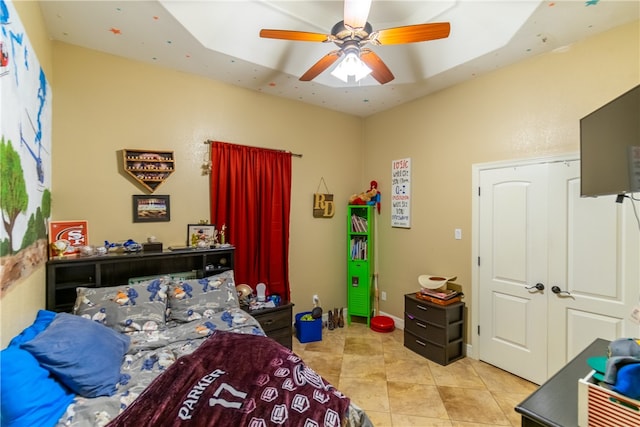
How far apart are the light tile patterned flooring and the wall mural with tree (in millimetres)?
2346

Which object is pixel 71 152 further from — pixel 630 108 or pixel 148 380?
pixel 630 108

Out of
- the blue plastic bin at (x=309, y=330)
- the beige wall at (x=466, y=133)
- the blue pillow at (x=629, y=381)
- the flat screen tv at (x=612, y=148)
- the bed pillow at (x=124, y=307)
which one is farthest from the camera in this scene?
the blue plastic bin at (x=309, y=330)

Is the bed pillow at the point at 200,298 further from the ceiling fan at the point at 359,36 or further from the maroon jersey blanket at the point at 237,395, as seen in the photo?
the ceiling fan at the point at 359,36

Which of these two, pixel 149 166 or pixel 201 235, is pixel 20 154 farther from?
pixel 201 235

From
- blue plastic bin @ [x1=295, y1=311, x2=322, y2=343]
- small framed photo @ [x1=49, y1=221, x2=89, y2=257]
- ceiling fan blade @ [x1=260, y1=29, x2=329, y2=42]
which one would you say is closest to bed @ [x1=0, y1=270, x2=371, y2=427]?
small framed photo @ [x1=49, y1=221, x2=89, y2=257]

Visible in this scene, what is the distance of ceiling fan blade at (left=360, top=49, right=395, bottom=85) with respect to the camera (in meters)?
2.13

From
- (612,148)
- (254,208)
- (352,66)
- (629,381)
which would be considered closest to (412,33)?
(352,66)

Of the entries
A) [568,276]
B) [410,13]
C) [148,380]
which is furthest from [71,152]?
[568,276]

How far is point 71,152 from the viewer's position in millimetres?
2443

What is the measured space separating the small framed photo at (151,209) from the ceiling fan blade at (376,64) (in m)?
2.18

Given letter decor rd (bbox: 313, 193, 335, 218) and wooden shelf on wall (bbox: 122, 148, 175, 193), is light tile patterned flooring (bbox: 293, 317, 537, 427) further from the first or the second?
wooden shelf on wall (bbox: 122, 148, 175, 193)

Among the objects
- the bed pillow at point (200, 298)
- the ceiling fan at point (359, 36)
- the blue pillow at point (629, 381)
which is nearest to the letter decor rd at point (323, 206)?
the bed pillow at point (200, 298)

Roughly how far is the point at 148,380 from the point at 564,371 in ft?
6.67

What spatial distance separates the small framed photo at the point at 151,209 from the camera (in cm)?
271
